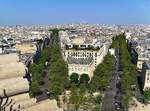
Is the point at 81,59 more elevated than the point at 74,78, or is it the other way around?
the point at 81,59

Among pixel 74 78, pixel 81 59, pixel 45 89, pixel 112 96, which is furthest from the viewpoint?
pixel 81 59

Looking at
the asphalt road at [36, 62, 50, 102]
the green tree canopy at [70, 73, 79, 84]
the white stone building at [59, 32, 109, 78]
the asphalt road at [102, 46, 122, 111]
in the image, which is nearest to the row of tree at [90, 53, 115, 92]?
the asphalt road at [102, 46, 122, 111]

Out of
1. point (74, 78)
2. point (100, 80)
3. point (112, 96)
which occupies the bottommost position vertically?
point (112, 96)

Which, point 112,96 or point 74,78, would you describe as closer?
point 112,96

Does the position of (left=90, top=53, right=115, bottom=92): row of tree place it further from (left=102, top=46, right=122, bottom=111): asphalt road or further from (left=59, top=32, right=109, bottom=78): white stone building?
(left=59, top=32, right=109, bottom=78): white stone building

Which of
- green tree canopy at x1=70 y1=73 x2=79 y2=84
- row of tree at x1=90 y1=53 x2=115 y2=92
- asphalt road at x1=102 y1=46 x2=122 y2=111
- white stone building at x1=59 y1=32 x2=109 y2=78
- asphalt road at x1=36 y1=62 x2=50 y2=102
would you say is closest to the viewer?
asphalt road at x1=102 y1=46 x2=122 y2=111

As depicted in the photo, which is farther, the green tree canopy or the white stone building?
the white stone building

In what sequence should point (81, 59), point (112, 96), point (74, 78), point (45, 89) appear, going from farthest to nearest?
point (81, 59), point (74, 78), point (45, 89), point (112, 96)

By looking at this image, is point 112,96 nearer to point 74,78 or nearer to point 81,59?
point 74,78

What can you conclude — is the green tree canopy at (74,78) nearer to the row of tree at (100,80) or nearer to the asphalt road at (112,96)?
the row of tree at (100,80)

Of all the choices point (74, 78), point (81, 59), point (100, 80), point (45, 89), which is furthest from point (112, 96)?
point (81, 59)

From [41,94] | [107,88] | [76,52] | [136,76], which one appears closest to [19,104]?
[41,94]
